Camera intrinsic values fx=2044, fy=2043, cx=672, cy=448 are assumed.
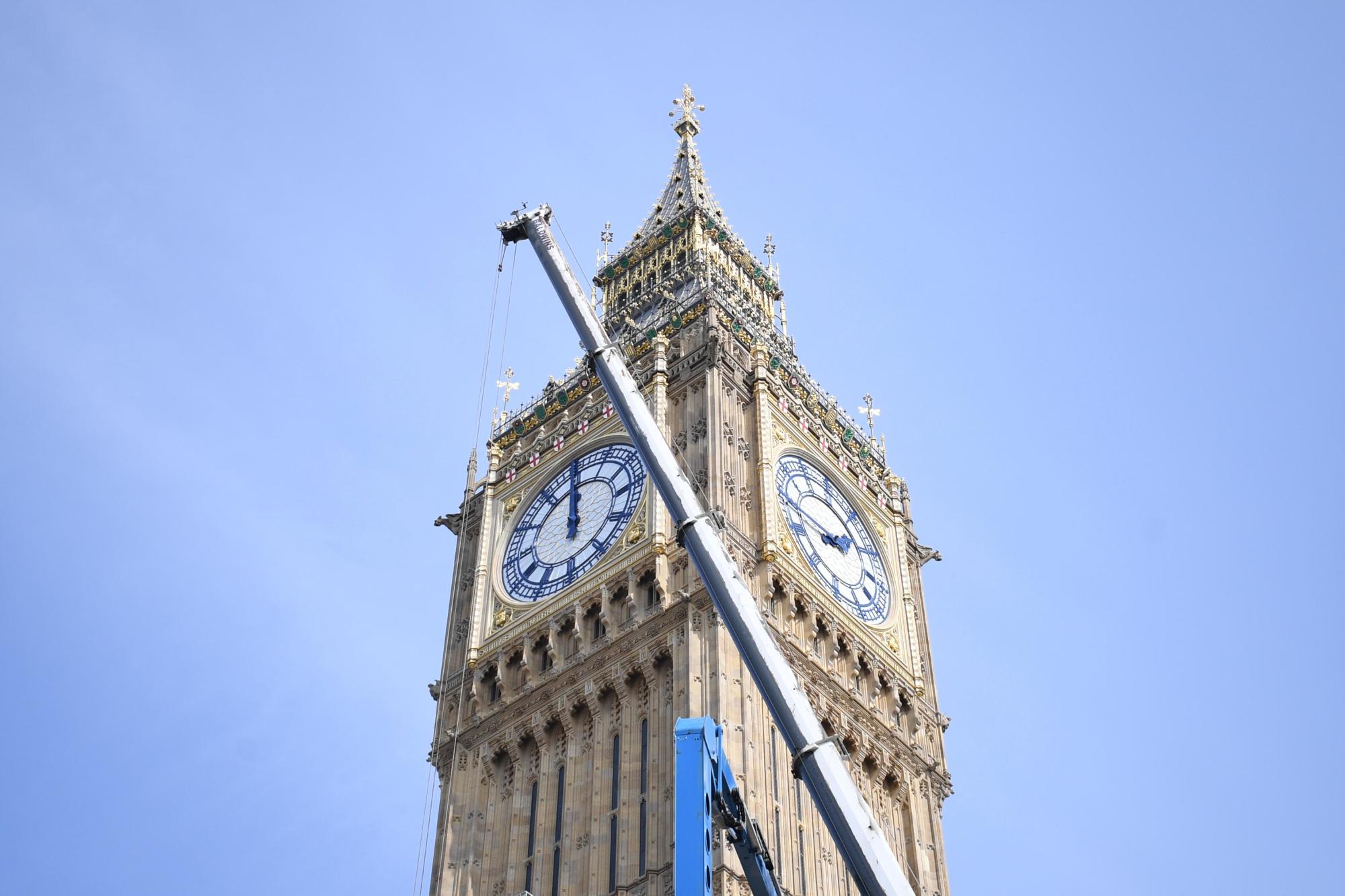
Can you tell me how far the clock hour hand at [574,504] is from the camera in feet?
200

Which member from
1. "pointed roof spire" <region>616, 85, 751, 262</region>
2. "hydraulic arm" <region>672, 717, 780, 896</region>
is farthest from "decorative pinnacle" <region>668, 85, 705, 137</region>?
"hydraulic arm" <region>672, 717, 780, 896</region>

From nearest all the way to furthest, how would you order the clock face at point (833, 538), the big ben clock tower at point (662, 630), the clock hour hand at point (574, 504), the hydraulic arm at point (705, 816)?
the hydraulic arm at point (705, 816) < the big ben clock tower at point (662, 630) < the clock face at point (833, 538) < the clock hour hand at point (574, 504)

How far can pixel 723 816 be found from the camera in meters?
35.7

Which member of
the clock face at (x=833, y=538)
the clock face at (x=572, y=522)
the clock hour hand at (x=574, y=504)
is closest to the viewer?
the clock face at (x=572, y=522)

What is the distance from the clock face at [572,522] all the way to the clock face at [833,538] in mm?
4738

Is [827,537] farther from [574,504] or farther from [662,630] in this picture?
[662,630]

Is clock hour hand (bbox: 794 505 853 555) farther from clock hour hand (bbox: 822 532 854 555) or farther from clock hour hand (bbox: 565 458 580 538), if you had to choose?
clock hour hand (bbox: 565 458 580 538)

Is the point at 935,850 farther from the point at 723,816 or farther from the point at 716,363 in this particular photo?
the point at 723,816

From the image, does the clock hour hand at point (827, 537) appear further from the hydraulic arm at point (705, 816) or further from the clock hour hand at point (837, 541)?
the hydraulic arm at point (705, 816)

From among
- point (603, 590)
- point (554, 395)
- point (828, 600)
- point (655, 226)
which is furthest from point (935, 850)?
point (655, 226)

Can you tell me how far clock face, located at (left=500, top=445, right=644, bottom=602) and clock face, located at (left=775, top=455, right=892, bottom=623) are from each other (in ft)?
15.5

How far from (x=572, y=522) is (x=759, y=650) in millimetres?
24414

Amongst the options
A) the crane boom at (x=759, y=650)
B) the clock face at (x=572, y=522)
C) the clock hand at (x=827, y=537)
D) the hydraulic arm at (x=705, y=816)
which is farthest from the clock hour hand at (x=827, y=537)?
the hydraulic arm at (x=705, y=816)

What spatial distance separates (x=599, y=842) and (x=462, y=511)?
55.7ft
